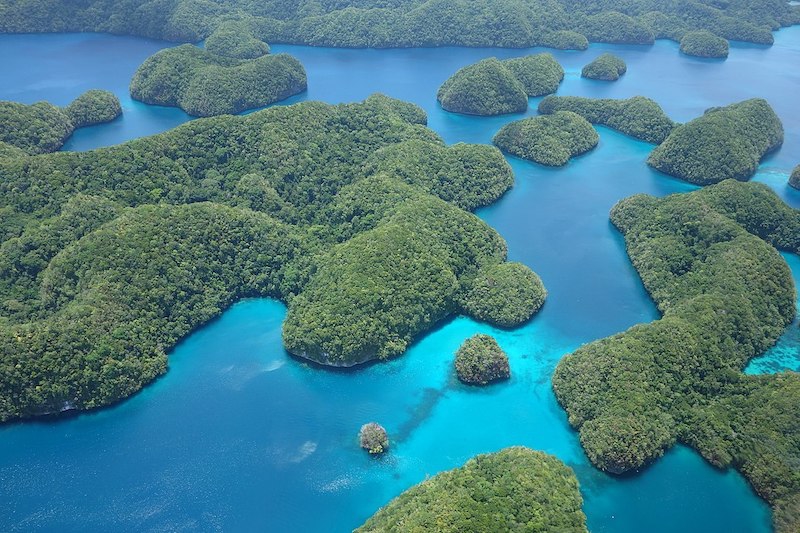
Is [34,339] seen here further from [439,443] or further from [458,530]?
[458,530]

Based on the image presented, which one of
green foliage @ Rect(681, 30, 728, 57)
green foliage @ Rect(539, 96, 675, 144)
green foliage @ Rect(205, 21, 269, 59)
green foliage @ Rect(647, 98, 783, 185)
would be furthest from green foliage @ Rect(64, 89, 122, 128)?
green foliage @ Rect(681, 30, 728, 57)

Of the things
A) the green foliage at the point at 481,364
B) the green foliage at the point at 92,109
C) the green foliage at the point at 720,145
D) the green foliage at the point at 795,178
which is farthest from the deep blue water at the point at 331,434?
the green foliage at the point at 92,109

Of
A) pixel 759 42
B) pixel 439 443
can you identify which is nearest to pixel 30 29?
pixel 439 443

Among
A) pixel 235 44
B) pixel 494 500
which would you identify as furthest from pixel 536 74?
pixel 494 500

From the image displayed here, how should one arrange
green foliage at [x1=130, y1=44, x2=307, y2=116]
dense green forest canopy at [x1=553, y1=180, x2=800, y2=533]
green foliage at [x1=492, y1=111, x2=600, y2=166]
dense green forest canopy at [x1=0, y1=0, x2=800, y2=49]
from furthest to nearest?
dense green forest canopy at [x1=0, y1=0, x2=800, y2=49] < green foliage at [x1=130, y1=44, x2=307, y2=116] < green foliage at [x1=492, y1=111, x2=600, y2=166] < dense green forest canopy at [x1=553, y1=180, x2=800, y2=533]

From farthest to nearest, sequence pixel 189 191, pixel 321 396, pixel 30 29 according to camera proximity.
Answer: pixel 30 29 < pixel 189 191 < pixel 321 396

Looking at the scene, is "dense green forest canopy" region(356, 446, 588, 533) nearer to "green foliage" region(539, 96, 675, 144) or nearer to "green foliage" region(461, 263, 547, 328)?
"green foliage" region(461, 263, 547, 328)
